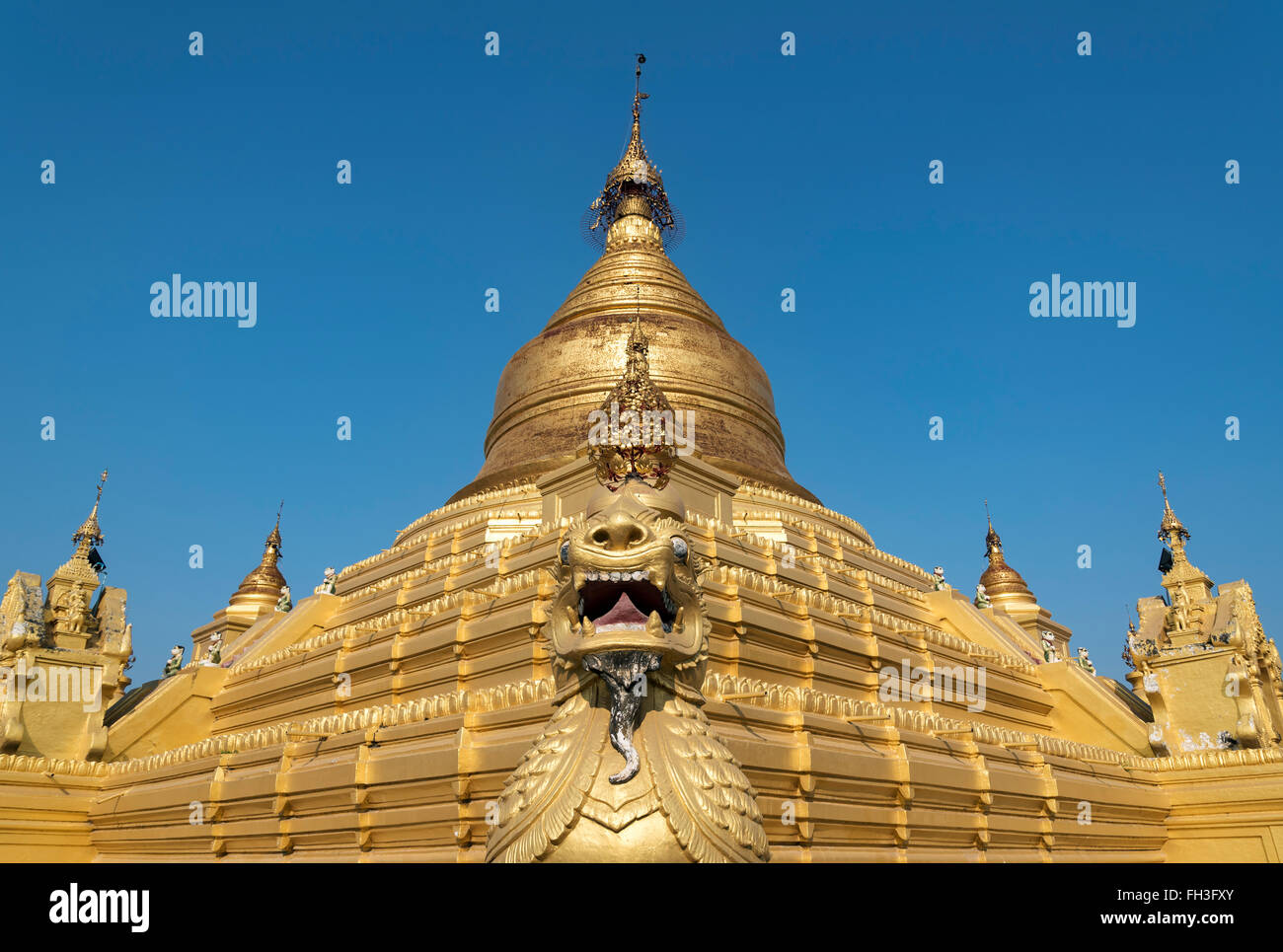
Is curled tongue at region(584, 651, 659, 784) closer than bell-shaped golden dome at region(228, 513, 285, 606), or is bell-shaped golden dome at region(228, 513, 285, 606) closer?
curled tongue at region(584, 651, 659, 784)

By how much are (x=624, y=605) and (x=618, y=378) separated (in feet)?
64.5

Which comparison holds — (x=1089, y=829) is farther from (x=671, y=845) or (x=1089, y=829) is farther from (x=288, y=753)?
(x=288, y=753)

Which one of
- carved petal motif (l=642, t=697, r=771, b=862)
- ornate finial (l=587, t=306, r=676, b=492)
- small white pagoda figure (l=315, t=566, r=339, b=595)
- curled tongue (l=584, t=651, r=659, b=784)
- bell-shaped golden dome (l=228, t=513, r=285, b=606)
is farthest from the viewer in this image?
bell-shaped golden dome (l=228, t=513, r=285, b=606)

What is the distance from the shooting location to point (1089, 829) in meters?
13.1

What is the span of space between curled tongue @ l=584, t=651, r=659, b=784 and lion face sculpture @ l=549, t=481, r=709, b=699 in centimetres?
2

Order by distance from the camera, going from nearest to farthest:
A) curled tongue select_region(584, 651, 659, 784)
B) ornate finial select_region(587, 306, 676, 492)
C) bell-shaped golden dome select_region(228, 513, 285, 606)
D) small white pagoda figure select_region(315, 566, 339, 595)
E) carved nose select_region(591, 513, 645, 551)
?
curled tongue select_region(584, 651, 659, 784) → carved nose select_region(591, 513, 645, 551) → ornate finial select_region(587, 306, 676, 492) → small white pagoda figure select_region(315, 566, 339, 595) → bell-shaped golden dome select_region(228, 513, 285, 606)

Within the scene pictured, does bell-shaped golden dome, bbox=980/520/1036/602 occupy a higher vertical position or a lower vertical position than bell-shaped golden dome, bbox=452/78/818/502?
lower

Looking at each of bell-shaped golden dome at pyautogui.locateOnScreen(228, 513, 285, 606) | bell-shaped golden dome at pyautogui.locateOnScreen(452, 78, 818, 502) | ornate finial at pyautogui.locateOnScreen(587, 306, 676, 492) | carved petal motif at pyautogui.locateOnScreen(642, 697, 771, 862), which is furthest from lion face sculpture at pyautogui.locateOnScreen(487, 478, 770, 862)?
bell-shaped golden dome at pyautogui.locateOnScreen(228, 513, 285, 606)

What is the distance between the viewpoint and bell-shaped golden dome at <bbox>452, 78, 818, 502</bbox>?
78.5ft

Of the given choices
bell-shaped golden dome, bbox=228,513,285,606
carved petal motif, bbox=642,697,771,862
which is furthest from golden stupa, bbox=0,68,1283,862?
bell-shaped golden dome, bbox=228,513,285,606

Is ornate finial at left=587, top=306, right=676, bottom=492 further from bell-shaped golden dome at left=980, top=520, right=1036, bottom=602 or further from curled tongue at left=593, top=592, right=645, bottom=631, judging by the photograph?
bell-shaped golden dome at left=980, top=520, right=1036, bottom=602

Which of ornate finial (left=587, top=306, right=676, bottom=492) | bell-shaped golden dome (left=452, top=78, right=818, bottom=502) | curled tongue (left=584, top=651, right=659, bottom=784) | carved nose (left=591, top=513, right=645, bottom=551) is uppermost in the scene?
bell-shaped golden dome (left=452, top=78, right=818, bottom=502)
